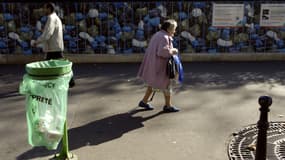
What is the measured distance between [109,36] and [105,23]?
0.36m

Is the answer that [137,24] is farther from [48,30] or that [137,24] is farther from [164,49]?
[164,49]

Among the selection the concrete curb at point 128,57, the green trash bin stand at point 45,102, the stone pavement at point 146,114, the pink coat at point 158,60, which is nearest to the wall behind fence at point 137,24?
the concrete curb at point 128,57

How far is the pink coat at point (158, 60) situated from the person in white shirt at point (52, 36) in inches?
77.8

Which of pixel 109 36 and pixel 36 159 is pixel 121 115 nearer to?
pixel 36 159

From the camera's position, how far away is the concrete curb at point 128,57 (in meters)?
10.4

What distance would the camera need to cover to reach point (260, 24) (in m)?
10.6

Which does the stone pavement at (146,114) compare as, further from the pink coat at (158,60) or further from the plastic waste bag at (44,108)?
the plastic waste bag at (44,108)

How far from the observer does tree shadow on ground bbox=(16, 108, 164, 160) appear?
16.3ft

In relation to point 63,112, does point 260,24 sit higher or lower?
higher

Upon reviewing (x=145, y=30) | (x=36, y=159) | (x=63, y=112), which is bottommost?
(x=36, y=159)

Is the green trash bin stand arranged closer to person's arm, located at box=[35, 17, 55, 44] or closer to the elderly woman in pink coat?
the elderly woman in pink coat

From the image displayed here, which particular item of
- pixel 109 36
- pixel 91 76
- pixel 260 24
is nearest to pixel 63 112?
pixel 91 76

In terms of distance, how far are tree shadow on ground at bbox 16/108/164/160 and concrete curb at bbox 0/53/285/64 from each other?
4.02 metres

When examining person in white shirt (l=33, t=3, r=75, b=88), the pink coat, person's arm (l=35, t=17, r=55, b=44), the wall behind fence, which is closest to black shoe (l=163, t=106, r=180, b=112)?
the pink coat
